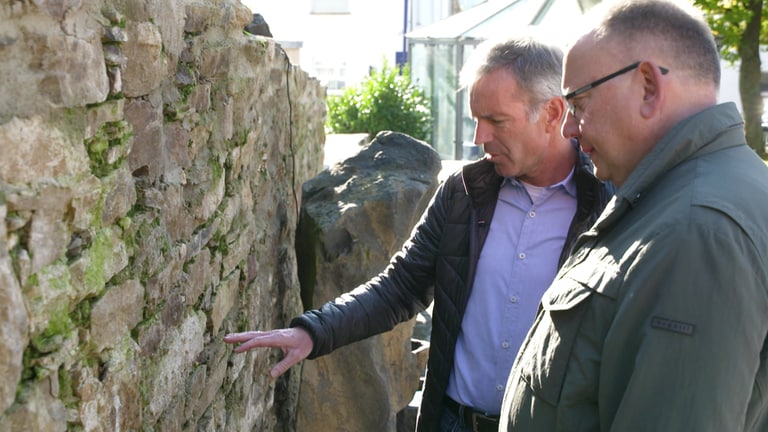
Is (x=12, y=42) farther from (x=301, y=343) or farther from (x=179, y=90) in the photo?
(x=301, y=343)

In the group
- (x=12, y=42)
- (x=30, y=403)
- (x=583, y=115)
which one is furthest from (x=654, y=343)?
(x=12, y=42)

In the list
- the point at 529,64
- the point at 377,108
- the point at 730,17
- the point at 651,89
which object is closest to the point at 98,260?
the point at 651,89

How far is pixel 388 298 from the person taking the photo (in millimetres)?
2996

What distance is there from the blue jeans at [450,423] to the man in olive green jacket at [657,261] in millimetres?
788

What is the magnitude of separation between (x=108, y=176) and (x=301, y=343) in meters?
1.07

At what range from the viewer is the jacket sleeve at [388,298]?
2.90 metres

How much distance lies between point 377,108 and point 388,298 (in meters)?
11.0

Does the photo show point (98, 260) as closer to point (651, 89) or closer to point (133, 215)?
point (133, 215)

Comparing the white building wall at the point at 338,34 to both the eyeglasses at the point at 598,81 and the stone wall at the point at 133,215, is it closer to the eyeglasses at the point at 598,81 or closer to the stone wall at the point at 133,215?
the stone wall at the point at 133,215

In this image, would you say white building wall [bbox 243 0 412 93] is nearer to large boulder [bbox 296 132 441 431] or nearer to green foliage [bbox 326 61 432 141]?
green foliage [bbox 326 61 432 141]

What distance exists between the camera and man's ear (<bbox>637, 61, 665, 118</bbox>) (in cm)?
175

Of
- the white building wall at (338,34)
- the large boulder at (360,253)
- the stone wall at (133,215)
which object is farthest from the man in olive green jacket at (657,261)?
the white building wall at (338,34)

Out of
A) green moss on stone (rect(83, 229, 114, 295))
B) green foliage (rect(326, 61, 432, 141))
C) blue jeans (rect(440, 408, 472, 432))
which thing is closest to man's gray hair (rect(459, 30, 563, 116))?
blue jeans (rect(440, 408, 472, 432))

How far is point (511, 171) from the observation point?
278cm
